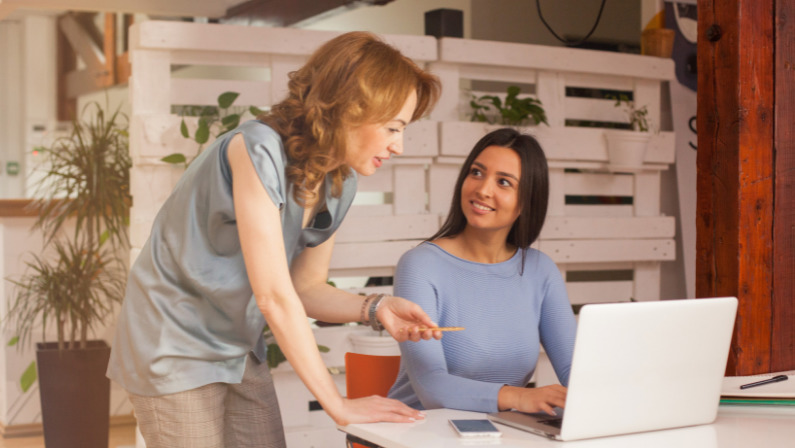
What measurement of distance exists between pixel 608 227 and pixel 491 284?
1.75 meters

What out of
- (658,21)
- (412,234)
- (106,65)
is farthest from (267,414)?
(106,65)

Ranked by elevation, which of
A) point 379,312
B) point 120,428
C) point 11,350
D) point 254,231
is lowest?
point 120,428

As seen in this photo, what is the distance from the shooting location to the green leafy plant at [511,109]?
3502 mm

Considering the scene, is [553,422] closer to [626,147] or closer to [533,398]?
[533,398]

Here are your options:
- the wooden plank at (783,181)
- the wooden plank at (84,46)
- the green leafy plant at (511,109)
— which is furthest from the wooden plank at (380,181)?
the wooden plank at (84,46)

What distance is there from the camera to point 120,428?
419cm

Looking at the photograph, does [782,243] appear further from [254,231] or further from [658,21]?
[658,21]

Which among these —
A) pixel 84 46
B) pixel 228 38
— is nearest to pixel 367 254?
pixel 228 38

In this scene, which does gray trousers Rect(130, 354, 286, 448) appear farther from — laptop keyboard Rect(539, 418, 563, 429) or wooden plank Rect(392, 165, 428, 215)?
wooden plank Rect(392, 165, 428, 215)

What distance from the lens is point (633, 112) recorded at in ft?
12.7

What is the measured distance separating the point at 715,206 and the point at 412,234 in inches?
54.6

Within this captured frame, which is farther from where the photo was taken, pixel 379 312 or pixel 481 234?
pixel 481 234

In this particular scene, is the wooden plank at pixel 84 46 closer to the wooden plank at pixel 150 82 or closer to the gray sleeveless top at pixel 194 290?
the wooden plank at pixel 150 82

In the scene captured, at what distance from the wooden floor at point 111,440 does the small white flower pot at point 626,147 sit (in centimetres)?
256
